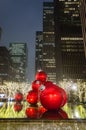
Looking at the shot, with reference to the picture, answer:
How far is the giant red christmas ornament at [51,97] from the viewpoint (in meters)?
16.3

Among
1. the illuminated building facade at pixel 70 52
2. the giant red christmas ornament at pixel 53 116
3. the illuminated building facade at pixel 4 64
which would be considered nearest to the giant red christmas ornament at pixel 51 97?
the giant red christmas ornament at pixel 53 116

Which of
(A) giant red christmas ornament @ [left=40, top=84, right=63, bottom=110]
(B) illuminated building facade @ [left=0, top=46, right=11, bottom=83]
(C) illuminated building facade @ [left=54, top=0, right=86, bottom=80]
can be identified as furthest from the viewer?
(B) illuminated building facade @ [left=0, top=46, right=11, bottom=83]

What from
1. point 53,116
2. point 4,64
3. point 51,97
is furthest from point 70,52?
point 53,116

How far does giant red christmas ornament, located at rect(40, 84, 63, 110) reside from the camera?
16.3 m

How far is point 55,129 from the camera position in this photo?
439 inches

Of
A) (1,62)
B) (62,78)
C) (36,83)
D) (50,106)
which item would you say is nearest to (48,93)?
(50,106)

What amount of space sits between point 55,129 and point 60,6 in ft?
484

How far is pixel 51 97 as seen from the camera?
53.4ft

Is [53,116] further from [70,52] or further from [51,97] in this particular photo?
[70,52]

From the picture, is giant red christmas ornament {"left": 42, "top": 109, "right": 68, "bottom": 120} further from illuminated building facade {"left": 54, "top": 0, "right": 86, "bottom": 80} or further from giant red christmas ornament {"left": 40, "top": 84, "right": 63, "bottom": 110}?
illuminated building facade {"left": 54, "top": 0, "right": 86, "bottom": 80}

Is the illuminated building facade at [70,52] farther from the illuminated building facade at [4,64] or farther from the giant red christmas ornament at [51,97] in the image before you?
the giant red christmas ornament at [51,97]

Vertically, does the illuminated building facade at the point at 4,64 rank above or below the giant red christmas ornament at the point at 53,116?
below

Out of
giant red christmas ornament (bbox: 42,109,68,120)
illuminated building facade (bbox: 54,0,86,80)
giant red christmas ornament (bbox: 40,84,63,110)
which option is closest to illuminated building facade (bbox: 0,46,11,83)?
illuminated building facade (bbox: 54,0,86,80)

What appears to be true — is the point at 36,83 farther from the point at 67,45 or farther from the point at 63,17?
the point at 63,17
